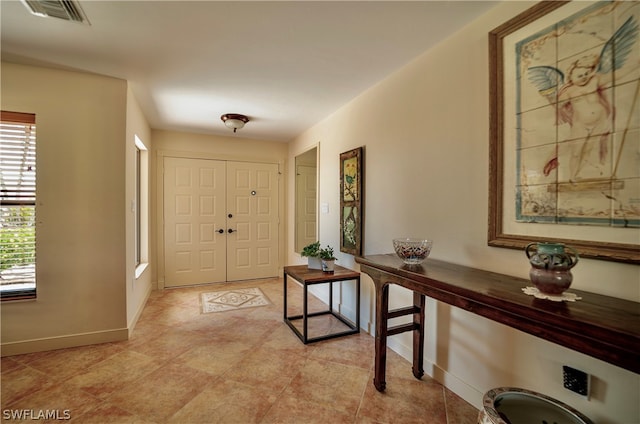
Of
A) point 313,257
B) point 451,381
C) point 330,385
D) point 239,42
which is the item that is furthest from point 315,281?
point 239,42

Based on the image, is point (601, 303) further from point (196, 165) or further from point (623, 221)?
point (196, 165)

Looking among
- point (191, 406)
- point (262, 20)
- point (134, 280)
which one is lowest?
point (191, 406)

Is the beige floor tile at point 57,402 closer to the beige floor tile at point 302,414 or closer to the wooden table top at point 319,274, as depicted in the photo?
the beige floor tile at point 302,414

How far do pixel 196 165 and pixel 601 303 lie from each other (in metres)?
4.73

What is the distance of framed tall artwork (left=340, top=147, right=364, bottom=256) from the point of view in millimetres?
2934

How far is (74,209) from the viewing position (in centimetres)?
250

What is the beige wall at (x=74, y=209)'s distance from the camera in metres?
2.40

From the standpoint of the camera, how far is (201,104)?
3285 mm

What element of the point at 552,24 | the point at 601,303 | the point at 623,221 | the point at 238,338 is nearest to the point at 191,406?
the point at 238,338

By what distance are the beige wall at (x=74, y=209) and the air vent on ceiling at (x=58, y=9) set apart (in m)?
0.88

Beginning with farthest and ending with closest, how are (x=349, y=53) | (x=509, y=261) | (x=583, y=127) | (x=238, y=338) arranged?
1. (x=238, y=338)
2. (x=349, y=53)
3. (x=509, y=261)
4. (x=583, y=127)

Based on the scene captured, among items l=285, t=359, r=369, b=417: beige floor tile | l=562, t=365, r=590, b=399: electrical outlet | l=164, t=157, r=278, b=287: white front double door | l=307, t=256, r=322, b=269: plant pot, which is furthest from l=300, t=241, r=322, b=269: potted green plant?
l=164, t=157, r=278, b=287: white front double door

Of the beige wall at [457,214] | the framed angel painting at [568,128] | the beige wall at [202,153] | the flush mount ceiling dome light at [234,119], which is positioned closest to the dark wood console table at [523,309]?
the beige wall at [457,214]

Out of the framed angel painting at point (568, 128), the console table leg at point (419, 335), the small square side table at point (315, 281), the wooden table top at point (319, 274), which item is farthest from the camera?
the wooden table top at point (319, 274)
